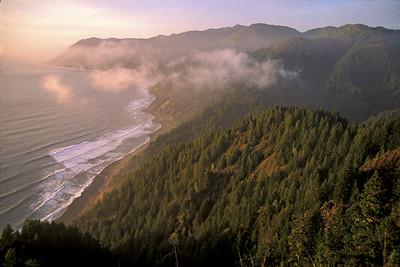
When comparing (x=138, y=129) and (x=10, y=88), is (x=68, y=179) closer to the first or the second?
(x=138, y=129)

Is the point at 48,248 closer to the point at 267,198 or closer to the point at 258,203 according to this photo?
the point at 258,203

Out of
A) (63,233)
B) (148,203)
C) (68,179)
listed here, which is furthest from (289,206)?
(68,179)

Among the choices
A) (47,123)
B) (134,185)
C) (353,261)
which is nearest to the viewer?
(353,261)

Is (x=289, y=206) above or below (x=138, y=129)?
above

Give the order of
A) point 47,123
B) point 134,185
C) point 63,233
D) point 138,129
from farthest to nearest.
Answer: point 138,129
point 47,123
point 134,185
point 63,233

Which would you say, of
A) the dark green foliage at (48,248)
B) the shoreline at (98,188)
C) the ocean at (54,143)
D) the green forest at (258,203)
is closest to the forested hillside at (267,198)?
the green forest at (258,203)

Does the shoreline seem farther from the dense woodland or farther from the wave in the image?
the dense woodland

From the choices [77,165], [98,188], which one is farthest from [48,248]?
[77,165]

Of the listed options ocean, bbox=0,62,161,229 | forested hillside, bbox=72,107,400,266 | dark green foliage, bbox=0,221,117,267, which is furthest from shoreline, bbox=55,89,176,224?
dark green foliage, bbox=0,221,117,267
